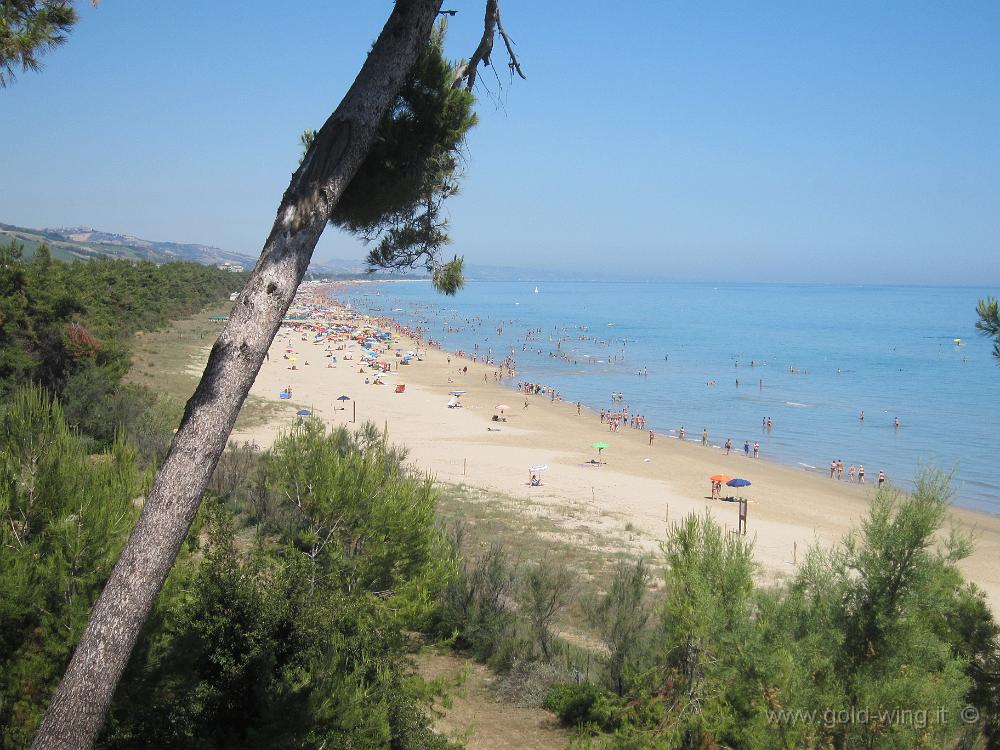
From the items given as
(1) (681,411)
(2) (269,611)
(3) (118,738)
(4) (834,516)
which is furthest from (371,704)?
(1) (681,411)

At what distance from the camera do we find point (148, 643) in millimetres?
5602

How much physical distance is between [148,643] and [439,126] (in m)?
4.32

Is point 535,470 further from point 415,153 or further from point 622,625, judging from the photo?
point 415,153

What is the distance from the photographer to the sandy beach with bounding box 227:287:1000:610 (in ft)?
65.6

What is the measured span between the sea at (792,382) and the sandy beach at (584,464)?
8.64ft

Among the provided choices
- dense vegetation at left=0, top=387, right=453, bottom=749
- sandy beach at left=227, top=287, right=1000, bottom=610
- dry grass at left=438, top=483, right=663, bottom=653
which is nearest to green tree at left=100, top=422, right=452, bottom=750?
dense vegetation at left=0, top=387, right=453, bottom=749

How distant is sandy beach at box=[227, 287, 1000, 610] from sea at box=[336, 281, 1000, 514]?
8.64 ft

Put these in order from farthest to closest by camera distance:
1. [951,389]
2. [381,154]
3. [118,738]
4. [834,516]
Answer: [951,389], [834,516], [118,738], [381,154]

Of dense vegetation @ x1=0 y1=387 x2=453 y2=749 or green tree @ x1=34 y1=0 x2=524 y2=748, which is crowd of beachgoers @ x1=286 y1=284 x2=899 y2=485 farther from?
green tree @ x1=34 y1=0 x2=524 y2=748

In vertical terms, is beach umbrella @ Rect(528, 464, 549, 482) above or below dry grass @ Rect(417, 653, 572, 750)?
below

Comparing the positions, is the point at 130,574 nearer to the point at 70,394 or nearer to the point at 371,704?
the point at 371,704

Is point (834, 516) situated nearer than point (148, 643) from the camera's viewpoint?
No

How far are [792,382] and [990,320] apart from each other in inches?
1973

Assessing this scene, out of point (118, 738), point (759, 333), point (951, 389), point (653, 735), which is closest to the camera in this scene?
point (118, 738)
